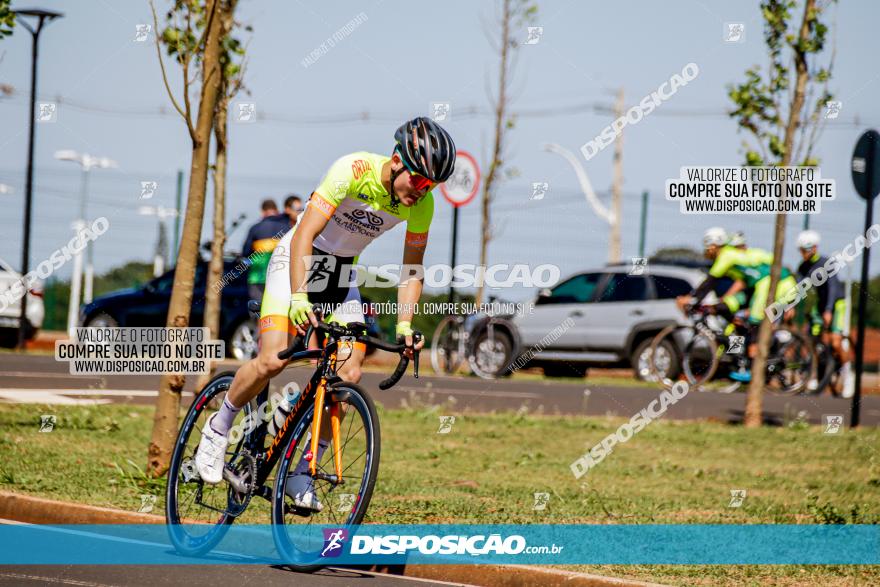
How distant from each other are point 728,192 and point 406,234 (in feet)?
24.2

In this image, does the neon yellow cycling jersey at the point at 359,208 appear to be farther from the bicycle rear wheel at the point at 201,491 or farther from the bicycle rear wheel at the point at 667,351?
the bicycle rear wheel at the point at 667,351

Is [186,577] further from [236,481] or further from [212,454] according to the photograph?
[212,454]

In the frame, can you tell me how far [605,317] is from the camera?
19969 millimetres

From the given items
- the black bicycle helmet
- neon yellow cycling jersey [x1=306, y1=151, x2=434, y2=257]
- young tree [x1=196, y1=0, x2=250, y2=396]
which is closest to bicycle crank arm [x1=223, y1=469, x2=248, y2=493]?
neon yellow cycling jersey [x1=306, y1=151, x2=434, y2=257]

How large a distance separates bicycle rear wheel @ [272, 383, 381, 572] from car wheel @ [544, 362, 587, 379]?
15.3 m

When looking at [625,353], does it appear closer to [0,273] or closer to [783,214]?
[783,214]

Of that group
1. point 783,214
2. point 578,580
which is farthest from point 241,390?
point 783,214

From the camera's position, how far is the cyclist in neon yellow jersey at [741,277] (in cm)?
1633

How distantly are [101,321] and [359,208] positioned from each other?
15531 millimetres

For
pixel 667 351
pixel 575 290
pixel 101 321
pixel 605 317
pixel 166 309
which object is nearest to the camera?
pixel 667 351

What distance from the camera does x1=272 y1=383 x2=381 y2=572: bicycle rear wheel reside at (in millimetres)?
5734

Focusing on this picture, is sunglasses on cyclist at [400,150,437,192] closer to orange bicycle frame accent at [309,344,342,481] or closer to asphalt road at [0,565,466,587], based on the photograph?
orange bicycle frame accent at [309,344,342,481]

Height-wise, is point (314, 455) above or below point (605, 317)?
below
